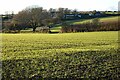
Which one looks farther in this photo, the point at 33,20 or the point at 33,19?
the point at 33,20

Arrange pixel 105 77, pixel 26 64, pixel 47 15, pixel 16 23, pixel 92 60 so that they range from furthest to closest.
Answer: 1. pixel 47 15
2. pixel 16 23
3. pixel 92 60
4. pixel 26 64
5. pixel 105 77

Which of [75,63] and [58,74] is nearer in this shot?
[58,74]

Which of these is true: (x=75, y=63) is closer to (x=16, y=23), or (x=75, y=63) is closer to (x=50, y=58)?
(x=50, y=58)

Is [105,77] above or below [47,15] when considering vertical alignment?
below

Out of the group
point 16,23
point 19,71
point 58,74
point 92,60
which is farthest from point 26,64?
point 16,23

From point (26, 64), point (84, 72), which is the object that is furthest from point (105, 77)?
point (26, 64)

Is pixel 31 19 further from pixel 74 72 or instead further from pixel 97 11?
pixel 74 72

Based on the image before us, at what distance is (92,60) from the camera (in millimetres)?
18469

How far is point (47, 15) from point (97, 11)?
21.5 metres

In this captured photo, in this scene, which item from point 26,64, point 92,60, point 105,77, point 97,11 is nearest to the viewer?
point 105,77

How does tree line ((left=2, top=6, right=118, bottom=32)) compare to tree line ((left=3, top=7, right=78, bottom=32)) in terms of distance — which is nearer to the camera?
tree line ((left=2, top=6, right=118, bottom=32))

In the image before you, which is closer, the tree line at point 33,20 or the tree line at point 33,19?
the tree line at point 33,20

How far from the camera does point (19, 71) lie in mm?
15781

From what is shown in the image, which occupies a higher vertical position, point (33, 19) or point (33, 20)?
point (33, 19)
